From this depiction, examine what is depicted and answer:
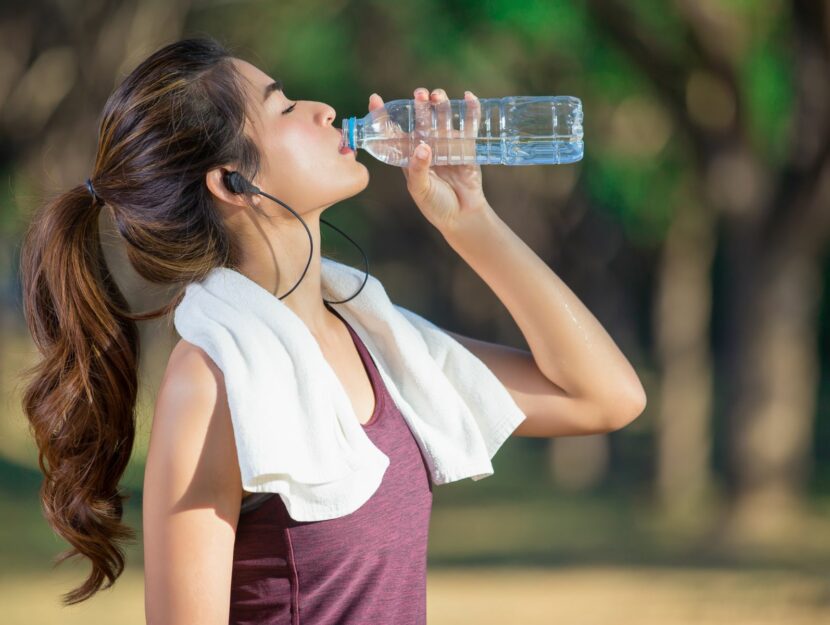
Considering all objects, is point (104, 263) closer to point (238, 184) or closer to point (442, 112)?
point (238, 184)

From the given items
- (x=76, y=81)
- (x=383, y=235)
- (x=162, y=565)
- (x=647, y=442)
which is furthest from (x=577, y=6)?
(x=383, y=235)

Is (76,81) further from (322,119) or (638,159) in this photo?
(322,119)

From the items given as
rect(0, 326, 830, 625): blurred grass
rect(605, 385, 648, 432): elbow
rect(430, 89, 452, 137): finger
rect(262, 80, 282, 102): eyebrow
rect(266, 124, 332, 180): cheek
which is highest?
rect(262, 80, 282, 102): eyebrow

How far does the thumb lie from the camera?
9.05 feet

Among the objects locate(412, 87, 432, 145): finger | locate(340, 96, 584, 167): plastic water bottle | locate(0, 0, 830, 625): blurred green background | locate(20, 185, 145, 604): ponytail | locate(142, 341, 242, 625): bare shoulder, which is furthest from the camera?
locate(0, 0, 830, 625): blurred green background

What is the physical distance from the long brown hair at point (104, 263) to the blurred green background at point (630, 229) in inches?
113

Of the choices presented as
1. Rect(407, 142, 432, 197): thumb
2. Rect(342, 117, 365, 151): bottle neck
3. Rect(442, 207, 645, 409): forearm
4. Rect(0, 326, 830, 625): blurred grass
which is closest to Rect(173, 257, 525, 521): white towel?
Rect(442, 207, 645, 409): forearm

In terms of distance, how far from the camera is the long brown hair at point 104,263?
2.55 meters

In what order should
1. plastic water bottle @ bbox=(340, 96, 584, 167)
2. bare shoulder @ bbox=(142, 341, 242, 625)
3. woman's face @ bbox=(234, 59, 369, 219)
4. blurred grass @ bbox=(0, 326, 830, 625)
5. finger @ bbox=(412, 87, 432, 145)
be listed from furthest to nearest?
blurred grass @ bbox=(0, 326, 830, 625)
plastic water bottle @ bbox=(340, 96, 584, 167)
finger @ bbox=(412, 87, 432, 145)
woman's face @ bbox=(234, 59, 369, 219)
bare shoulder @ bbox=(142, 341, 242, 625)

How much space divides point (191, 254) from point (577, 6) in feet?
29.5

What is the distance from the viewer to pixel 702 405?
14656 mm

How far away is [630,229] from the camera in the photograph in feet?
61.2

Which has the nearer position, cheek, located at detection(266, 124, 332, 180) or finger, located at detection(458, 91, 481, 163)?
cheek, located at detection(266, 124, 332, 180)

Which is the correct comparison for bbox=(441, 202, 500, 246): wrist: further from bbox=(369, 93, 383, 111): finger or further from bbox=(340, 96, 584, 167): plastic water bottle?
bbox=(369, 93, 383, 111): finger
